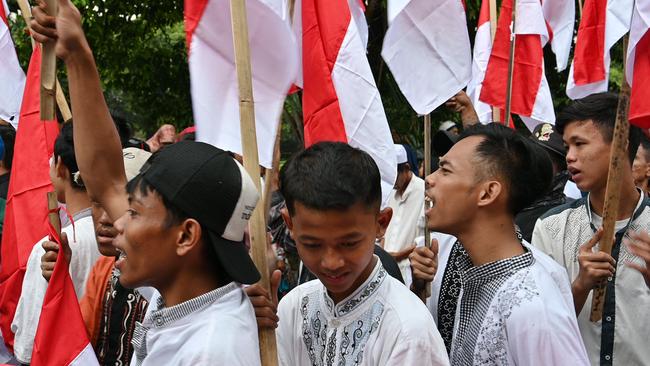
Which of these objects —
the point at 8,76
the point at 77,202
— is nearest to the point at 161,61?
the point at 8,76

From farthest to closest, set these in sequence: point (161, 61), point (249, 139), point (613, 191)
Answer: point (161, 61) → point (613, 191) → point (249, 139)

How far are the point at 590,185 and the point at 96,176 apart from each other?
2141mm

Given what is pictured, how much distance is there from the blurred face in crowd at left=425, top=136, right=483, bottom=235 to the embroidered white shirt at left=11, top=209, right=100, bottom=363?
4.89 ft

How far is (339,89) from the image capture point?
4.18 m

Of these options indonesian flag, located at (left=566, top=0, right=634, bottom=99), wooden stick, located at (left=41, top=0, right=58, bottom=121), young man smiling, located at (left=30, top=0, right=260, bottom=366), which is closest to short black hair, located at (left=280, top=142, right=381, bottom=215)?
young man smiling, located at (left=30, top=0, right=260, bottom=366)

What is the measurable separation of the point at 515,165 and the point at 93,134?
1.42 meters

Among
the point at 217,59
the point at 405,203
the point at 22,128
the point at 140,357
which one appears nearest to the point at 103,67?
the point at 405,203

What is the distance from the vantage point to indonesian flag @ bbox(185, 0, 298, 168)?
331 centimetres

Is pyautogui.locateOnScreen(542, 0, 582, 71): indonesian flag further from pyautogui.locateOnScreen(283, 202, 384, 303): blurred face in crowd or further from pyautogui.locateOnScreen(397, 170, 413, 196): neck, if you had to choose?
pyautogui.locateOnScreen(283, 202, 384, 303): blurred face in crowd

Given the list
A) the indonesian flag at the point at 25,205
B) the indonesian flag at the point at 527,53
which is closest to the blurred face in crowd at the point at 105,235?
the indonesian flag at the point at 25,205

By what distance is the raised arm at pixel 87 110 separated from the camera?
100 inches

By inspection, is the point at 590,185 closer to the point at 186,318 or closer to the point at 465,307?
the point at 465,307

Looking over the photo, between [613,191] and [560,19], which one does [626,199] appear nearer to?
[613,191]

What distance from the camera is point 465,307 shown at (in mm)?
2906
